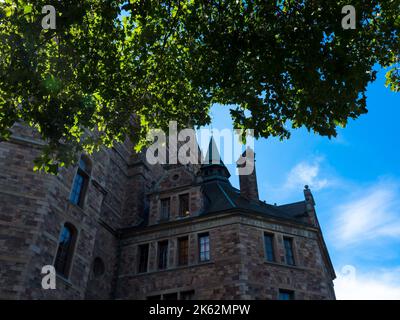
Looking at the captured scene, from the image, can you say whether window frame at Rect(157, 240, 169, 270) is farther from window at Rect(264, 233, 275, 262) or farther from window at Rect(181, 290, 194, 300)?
window at Rect(264, 233, 275, 262)

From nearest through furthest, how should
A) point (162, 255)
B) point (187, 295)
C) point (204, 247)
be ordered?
point (187, 295)
point (204, 247)
point (162, 255)

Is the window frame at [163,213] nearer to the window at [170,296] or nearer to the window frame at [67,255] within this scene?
the window at [170,296]

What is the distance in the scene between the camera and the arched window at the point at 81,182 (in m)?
18.1

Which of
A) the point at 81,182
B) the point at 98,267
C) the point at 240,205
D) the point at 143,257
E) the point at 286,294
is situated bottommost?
the point at 286,294

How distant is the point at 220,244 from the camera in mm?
20062

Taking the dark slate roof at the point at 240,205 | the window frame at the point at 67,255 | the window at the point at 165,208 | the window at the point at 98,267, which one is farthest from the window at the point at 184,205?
the window frame at the point at 67,255

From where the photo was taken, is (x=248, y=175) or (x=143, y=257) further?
(x=248, y=175)

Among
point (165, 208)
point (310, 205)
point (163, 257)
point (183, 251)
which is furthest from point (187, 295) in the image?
point (310, 205)

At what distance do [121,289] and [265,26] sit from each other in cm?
1633

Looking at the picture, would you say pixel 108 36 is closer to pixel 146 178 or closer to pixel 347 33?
pixel 347 33

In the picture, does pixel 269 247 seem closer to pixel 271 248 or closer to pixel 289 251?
pixel 271 248

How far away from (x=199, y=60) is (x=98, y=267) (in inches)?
544

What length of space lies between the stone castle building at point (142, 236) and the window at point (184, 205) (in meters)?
0.06

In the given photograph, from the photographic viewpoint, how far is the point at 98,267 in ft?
68.1
